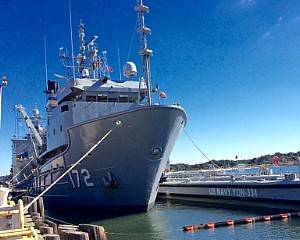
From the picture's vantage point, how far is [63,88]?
22.8 metres

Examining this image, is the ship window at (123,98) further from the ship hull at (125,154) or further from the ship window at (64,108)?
the ship hull at (125,154)

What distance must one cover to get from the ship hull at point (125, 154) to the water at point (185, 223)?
0.95 meters

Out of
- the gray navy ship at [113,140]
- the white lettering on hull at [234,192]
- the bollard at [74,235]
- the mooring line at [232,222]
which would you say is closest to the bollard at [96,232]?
the bollard at [74,235]

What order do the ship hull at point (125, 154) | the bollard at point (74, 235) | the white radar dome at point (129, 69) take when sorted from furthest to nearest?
1. the white radar dome at point (129, 69)
2. the ship hull at point (125, 154)
3. the bollard at point (74, 235)

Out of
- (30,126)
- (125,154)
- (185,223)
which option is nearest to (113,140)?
(125,154)

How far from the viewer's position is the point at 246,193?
19.2m

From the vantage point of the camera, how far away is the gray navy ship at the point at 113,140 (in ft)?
54.3

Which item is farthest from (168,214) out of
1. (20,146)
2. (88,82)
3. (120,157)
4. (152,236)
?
(20,146)

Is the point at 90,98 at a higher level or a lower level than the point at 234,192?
higher

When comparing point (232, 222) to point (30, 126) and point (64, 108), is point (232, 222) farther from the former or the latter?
point (30, 126)

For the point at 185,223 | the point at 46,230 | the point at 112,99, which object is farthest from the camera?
the point at 112,99

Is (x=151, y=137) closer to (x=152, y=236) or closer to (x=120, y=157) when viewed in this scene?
(x=120, y=157)

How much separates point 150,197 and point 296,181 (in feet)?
21.1

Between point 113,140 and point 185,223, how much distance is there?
4620 millimetres
